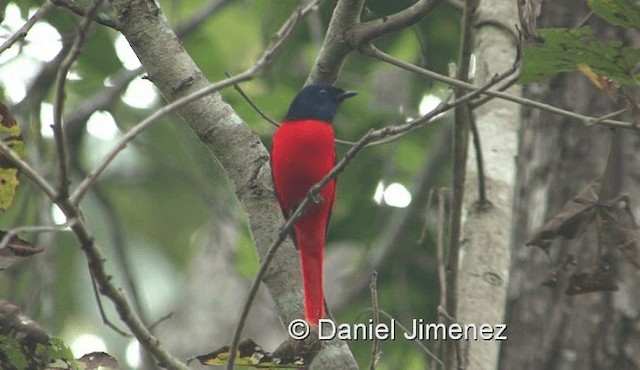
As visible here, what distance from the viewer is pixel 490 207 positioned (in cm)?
391

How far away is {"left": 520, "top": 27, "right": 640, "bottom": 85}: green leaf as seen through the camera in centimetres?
272

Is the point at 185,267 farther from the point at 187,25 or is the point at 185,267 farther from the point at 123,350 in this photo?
the point at 187,25

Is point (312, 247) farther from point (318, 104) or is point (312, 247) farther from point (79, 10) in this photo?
point (79, 10)

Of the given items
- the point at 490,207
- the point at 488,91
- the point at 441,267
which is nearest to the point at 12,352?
the point at 488,91

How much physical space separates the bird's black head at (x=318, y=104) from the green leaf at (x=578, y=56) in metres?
1.16

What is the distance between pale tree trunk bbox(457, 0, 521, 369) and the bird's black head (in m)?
0.58

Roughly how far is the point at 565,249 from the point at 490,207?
2.33 feet

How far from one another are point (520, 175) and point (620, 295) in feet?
2.45

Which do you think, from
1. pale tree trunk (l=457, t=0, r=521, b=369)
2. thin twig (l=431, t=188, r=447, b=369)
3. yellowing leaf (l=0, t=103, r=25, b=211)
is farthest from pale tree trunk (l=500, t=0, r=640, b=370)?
yellowing leaf (l=0, t=103, r=25, b=211)

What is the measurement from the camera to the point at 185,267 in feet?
28.9

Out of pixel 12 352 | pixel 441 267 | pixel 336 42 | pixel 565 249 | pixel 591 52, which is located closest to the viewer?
pixel 12 352

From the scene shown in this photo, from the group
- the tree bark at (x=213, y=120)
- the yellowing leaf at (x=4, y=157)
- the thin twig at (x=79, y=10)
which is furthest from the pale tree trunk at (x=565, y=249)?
the yellowing leaf at (x=4, y=157)

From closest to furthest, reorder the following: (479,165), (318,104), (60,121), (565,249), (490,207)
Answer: (60,121)
(479,165)
(490,207)
(318,104)
(565,249)

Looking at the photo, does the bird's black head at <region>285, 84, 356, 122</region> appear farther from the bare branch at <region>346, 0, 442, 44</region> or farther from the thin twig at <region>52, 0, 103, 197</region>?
the thin twig at <region>52, 0, 103, 197</region>
